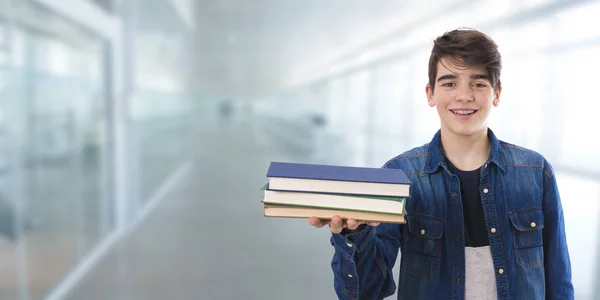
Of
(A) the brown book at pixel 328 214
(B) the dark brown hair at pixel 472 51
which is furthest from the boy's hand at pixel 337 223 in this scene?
(B) the dark brown hair at pixel 472 51

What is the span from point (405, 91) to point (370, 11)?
1013 mm

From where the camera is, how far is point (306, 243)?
468cm

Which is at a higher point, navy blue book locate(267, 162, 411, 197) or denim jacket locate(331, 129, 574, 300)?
navy blue book locate(267, 162, 411, 197)

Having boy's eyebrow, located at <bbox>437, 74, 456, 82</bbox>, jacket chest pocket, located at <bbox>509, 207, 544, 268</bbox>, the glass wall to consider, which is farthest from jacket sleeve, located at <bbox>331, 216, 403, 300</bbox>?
the glass wall

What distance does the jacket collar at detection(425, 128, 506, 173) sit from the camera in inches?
51.5

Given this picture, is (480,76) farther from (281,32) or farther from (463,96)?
(281,32)

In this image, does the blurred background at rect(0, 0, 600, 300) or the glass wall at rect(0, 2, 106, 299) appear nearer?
the glass wall at rect(0, 2, 106, 299)

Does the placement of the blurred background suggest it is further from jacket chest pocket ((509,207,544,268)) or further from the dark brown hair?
the dark brown hair

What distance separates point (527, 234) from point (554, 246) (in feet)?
0.39

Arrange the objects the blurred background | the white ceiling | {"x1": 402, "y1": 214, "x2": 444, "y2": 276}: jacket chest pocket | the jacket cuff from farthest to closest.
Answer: the white ceiling → the blurred background → {"x1": 402, "y1": 214, "x2": 444, "y2": 276}: jacket chest pocket → the jacket cuff

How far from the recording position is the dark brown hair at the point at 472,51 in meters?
1.26

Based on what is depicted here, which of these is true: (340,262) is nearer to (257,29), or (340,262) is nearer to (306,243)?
(306,243)

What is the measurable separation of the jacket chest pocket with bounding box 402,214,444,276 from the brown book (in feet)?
1.01

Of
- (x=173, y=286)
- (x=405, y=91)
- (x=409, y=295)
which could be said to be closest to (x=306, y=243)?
(x=173, y=286)
